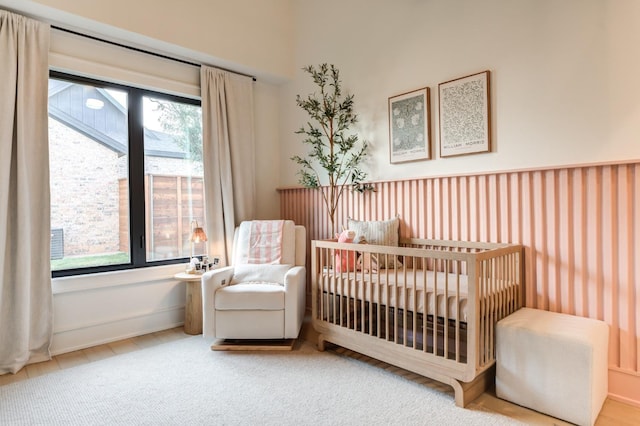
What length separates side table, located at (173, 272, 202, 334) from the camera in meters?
3.21

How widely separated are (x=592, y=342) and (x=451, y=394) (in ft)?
2.59

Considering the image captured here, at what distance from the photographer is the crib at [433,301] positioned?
1978 millimetres

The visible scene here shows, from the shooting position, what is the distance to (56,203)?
114 inches

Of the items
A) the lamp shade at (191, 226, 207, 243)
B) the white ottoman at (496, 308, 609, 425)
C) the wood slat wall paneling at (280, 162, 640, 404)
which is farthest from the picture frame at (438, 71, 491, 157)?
the lamp shade at (191, 226, 207, 243)

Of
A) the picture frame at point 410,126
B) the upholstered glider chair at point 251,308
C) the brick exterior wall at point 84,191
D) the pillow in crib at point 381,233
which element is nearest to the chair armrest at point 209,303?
the upholstered glider chair at point 251,308

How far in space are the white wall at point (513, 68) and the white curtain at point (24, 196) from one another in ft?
8.39

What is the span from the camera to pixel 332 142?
11.3 feet

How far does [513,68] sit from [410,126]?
0.84 meters

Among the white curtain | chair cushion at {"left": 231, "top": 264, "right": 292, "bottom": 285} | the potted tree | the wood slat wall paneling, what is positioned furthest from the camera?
the potted tree

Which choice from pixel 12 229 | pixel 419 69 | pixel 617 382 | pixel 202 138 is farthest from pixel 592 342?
pixel 12 229

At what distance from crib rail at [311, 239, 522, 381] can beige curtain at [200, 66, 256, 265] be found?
1.27m

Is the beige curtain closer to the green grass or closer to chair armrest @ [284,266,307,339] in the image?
the green grass

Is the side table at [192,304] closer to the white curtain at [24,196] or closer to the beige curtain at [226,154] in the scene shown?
the beige curtain at [226,154]

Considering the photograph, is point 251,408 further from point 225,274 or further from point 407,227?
point 407,227
